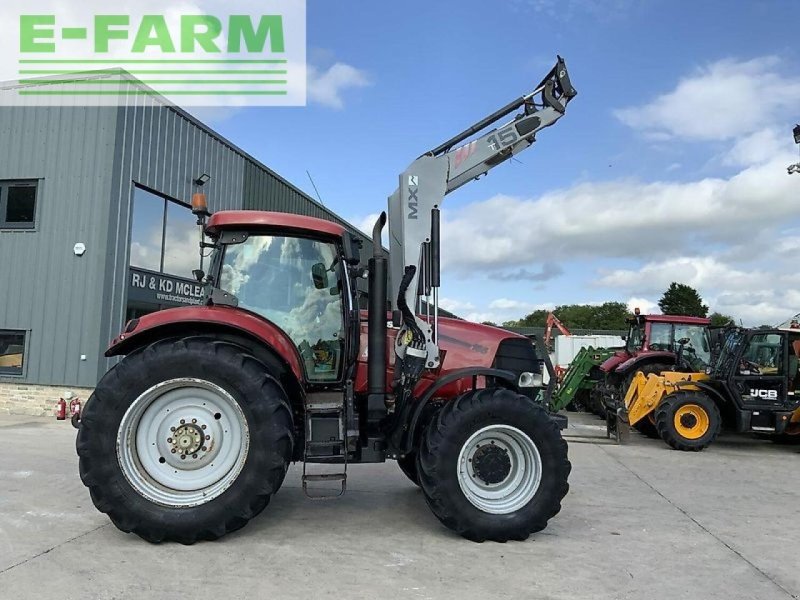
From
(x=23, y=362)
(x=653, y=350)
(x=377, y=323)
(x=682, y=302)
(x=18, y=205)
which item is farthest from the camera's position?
(x=682, y=302)

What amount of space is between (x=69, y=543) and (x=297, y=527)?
161 cm

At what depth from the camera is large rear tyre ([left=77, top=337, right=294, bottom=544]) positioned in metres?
4.29

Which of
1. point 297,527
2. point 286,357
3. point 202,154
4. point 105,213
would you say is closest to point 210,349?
point 286,357

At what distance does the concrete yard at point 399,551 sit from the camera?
3.69 m

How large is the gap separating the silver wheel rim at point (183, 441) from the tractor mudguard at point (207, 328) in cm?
44

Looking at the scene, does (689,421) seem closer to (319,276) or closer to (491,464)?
(491,464)

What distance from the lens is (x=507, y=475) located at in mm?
4770

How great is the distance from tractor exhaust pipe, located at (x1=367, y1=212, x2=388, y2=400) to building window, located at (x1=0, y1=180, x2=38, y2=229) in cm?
1058

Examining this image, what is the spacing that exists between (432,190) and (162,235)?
986cm

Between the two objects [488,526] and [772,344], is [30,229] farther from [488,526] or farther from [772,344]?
[772,344]

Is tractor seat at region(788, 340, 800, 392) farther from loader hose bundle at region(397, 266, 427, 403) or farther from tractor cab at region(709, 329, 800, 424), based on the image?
loader hose bundle at region(397, 266, 427, 403)

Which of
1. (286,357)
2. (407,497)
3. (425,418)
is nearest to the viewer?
(286,357)

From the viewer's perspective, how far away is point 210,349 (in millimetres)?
4480

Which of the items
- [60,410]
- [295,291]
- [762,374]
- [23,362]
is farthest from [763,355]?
[23,362]
